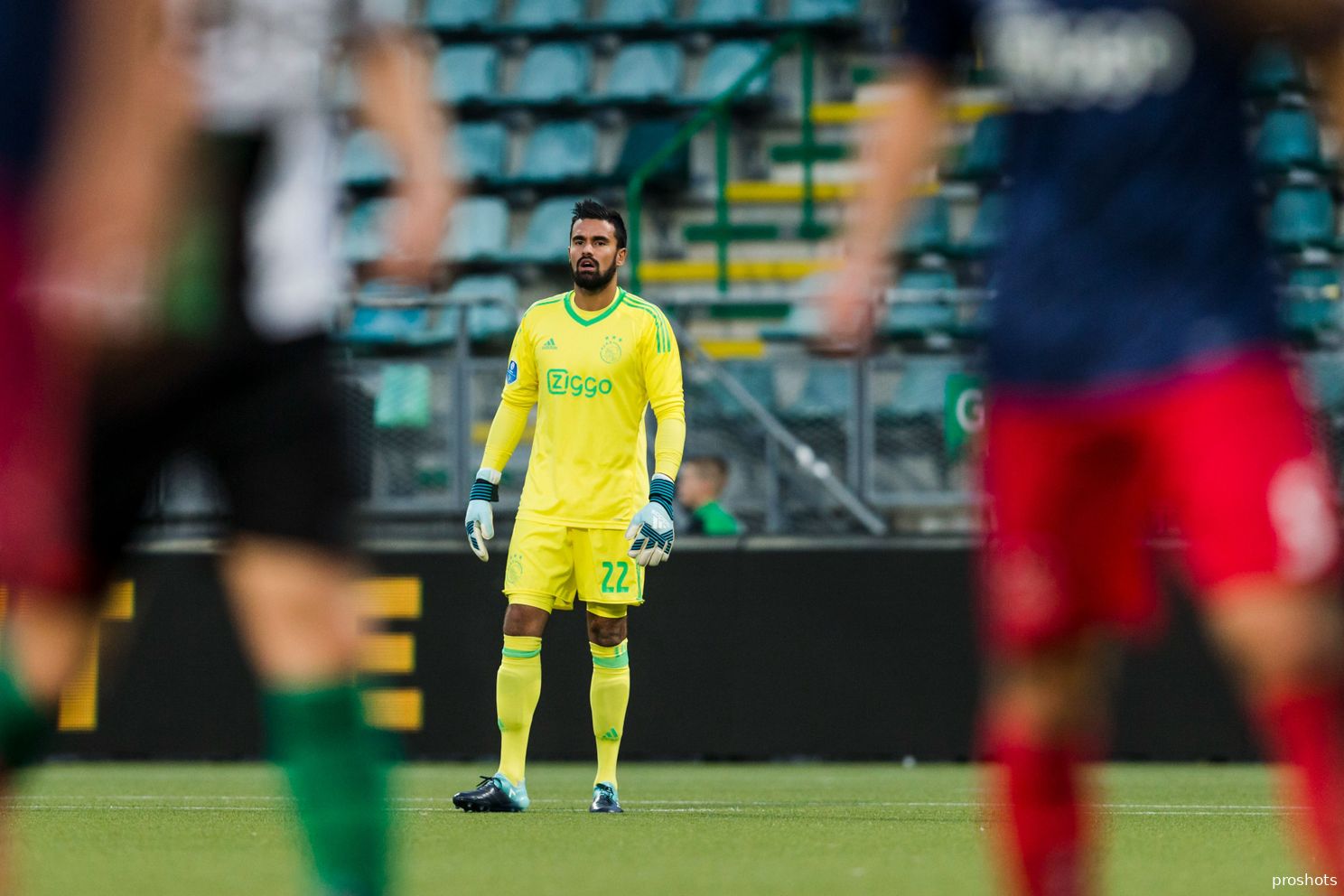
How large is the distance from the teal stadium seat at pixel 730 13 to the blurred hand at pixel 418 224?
45.1 ft

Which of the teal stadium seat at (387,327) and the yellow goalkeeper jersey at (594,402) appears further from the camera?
the teal stadium seat at (387,327)

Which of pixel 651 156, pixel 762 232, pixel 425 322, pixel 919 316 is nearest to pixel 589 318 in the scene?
pixel 919 316

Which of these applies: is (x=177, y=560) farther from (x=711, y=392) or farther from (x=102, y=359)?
(x=102, y=359)

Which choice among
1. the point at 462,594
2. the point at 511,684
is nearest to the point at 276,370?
the point at 511,684

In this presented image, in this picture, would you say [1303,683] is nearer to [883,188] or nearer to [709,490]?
[883,188]

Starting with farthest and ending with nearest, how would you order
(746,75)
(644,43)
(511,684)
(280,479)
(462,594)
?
(644,43) < (746,75) < (462,594) < (511,684) < (280,479)

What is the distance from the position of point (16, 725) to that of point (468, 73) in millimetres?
14164

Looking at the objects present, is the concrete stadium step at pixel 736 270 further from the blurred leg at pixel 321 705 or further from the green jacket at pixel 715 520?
the blurred leg at pixel 321 705

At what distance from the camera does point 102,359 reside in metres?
3.76

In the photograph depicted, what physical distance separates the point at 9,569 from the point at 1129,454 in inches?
72.7

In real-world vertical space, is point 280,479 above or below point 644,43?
below

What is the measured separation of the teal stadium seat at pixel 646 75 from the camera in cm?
1716

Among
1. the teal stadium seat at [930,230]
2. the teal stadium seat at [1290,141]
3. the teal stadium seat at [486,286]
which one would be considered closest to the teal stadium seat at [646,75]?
the teal stadium seat at [486,286]

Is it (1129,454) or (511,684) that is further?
(511,684)
